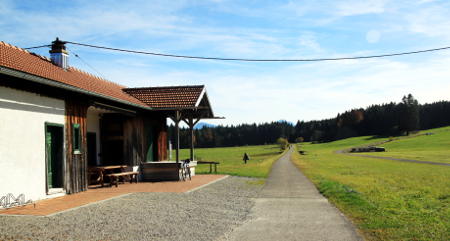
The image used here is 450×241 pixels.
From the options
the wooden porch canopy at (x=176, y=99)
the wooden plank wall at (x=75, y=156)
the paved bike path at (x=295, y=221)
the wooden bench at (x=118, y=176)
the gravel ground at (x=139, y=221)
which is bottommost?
the paved bike path at (x=295, y=221)

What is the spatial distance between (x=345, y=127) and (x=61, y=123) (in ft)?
474

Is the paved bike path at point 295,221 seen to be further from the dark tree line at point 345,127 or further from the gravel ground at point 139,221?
the dark tree line at point 345,127

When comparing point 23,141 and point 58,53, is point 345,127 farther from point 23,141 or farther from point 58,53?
point 23,141

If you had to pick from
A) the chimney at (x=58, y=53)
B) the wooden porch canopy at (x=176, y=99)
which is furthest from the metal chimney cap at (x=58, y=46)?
the wooden porch canopy at (x=176, y=99)

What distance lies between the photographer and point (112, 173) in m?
17.5

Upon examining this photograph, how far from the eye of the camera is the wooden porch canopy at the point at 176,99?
63.6 feet

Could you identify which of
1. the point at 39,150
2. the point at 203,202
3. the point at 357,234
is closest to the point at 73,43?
the point at 39,150

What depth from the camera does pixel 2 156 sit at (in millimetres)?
10039

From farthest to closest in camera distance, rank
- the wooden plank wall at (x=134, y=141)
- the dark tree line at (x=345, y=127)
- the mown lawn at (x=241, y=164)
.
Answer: the dark tree line at (x=345, y=127)
the mown lawn at (x=241, y=164)
the wooden plank wall at (x=134, y=141)

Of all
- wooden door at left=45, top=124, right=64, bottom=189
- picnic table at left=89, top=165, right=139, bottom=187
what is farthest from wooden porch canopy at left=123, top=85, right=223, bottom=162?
wooden door at left=45, top=124, right=64, bottom=189

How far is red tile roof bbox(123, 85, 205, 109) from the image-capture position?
19656 millimetres

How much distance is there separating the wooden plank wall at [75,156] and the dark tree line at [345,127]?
100 m

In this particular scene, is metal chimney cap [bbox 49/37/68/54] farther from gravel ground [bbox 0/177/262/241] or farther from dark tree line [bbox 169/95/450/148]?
dark tree line [bbox 169/95/450/148]

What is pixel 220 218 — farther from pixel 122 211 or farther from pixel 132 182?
pixel 132 182
